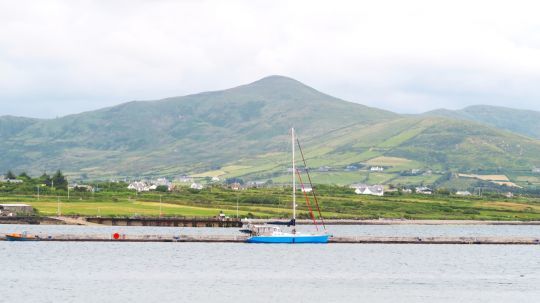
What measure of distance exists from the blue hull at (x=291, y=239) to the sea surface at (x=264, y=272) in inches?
34.5

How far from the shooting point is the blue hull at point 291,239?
118m

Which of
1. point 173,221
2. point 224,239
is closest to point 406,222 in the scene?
point 173,221

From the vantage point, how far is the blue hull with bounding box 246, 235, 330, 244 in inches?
4638

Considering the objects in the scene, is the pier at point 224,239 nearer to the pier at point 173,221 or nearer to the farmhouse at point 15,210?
the pier at point 173,221

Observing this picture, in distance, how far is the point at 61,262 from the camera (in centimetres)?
9394

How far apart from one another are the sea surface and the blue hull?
88 cm

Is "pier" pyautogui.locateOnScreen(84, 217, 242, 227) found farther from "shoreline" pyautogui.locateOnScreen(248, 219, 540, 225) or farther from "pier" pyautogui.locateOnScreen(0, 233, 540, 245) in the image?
"pier" pyautogui.locateOnScreen(0, 233, 540, 245)

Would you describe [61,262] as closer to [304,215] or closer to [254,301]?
[254,301]

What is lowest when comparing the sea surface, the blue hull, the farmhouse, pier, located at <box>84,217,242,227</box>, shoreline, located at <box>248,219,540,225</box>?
the sea surface

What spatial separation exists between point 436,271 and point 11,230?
7112cm

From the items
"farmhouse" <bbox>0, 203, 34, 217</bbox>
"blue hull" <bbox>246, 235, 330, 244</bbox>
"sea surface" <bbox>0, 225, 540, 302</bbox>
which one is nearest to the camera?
"sea surface" <bbox>0, 225, 540, 302</bbox>

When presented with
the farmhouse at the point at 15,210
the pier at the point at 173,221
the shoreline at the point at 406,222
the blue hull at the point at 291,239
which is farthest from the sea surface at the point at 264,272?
the shoreline at the point at 406,222

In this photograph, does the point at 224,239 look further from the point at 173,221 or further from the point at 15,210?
the point at 15,210

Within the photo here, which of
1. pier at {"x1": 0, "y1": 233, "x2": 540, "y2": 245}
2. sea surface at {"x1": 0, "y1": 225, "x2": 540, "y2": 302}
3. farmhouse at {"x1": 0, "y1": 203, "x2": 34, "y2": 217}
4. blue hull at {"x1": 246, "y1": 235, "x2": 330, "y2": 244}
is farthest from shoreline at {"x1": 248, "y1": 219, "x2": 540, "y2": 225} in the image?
sea surface at {"x1": 0, "y1": 225, "x2": 540, "y2": 302}
